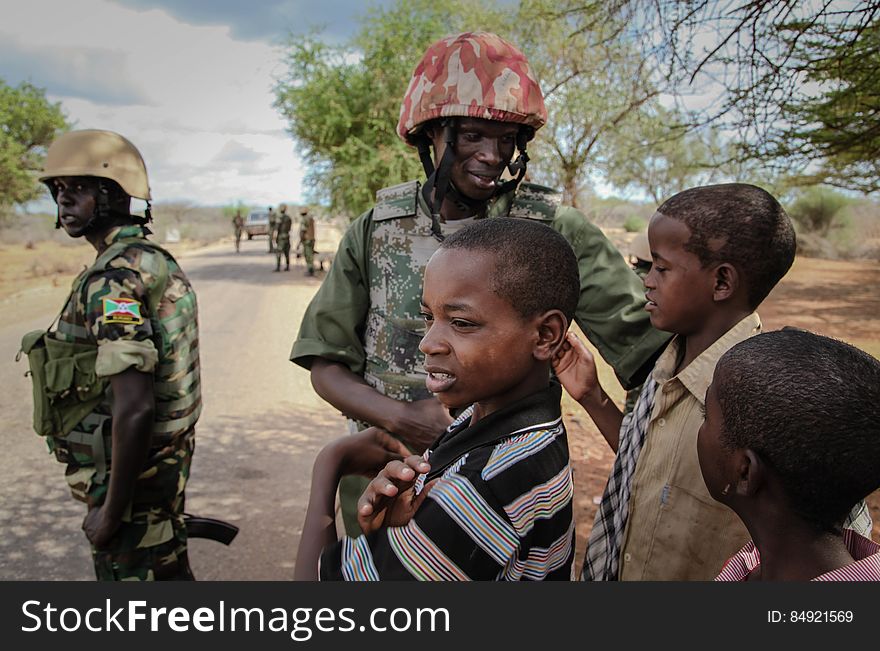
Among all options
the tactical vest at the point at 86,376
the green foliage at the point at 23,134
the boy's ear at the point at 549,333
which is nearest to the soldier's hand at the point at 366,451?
the boy's ear at the point at 549,333

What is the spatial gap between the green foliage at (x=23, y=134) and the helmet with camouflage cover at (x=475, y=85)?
24.3 m

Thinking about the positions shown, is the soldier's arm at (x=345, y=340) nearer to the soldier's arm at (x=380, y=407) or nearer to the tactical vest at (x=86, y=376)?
the soldier's arm at (x=380, y=407)

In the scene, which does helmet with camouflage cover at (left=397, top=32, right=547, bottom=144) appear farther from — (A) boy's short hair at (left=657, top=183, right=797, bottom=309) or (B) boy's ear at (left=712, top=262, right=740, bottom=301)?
(B) boy's ear at (left=712, top=262, right=740, bottom=301)

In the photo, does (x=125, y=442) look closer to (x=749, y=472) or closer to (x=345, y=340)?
(x=345, y=340)

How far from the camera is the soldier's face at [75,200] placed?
8.03 ft

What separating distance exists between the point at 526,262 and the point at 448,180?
2.60ft

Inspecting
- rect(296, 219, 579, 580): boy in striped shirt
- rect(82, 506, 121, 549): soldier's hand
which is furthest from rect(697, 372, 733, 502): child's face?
rect(82, 506, 121, 549): soldier's hand

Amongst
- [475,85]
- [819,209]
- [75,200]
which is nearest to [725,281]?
[475,85]

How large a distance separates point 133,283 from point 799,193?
106 feet

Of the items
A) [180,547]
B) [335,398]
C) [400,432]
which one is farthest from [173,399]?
[400,432]

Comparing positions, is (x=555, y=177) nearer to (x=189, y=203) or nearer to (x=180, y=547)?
(x=180, y=547)

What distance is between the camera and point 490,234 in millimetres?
1227

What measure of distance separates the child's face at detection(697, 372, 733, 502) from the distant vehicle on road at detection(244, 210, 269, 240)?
32978mm

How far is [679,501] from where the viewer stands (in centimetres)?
157
